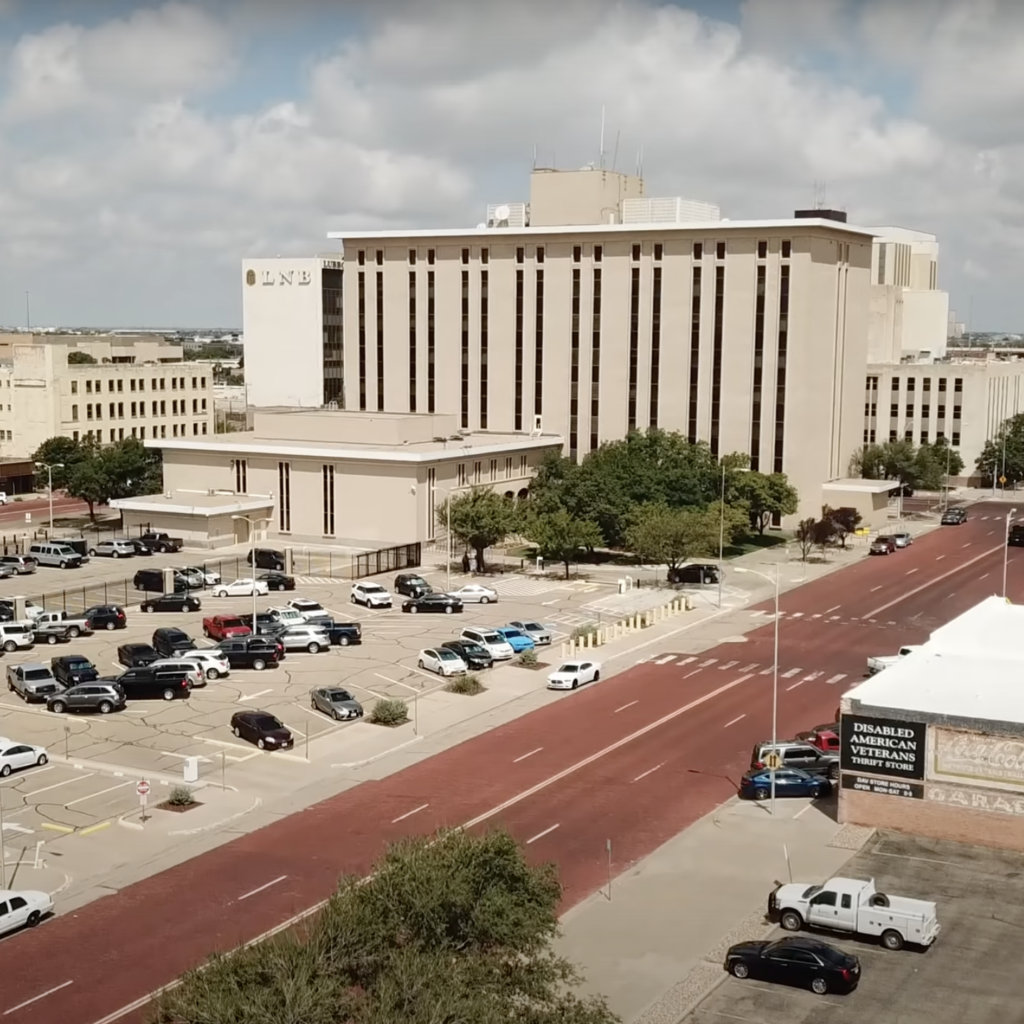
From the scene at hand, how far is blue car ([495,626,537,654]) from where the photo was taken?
64500 mm

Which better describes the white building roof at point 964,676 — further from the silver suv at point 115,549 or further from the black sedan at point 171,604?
the silver suv at point 115,549

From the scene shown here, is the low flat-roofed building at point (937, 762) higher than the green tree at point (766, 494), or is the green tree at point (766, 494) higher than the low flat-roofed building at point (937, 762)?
the green tree at point (766, 494)

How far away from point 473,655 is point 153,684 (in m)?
14.2

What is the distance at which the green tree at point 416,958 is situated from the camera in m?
20.9

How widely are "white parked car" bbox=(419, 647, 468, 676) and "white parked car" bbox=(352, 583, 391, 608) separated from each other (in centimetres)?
1401

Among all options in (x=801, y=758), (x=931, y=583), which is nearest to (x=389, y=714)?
(x=801, y=758)

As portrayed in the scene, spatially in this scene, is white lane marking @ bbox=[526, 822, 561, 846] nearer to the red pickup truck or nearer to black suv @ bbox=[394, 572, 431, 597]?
the red pickup truck

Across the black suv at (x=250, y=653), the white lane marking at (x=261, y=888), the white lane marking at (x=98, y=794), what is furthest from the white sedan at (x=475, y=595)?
the white lane marking at (x=261, y=888)

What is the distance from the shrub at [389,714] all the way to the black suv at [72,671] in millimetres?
12844

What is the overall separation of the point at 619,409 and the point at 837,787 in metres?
67.9

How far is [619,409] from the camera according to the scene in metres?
109

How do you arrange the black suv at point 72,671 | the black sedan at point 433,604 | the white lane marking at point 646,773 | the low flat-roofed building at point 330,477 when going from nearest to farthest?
the white lane marking at point 646,773 → the black suv at point 72,671 → the black sedan at point 433,604 → the low flat-roofed building at point 330,477

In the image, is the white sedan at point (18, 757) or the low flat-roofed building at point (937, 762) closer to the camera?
the low flat-roofed building at point (937, 762)

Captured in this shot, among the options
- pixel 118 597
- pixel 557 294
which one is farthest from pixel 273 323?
pixel 118 597
